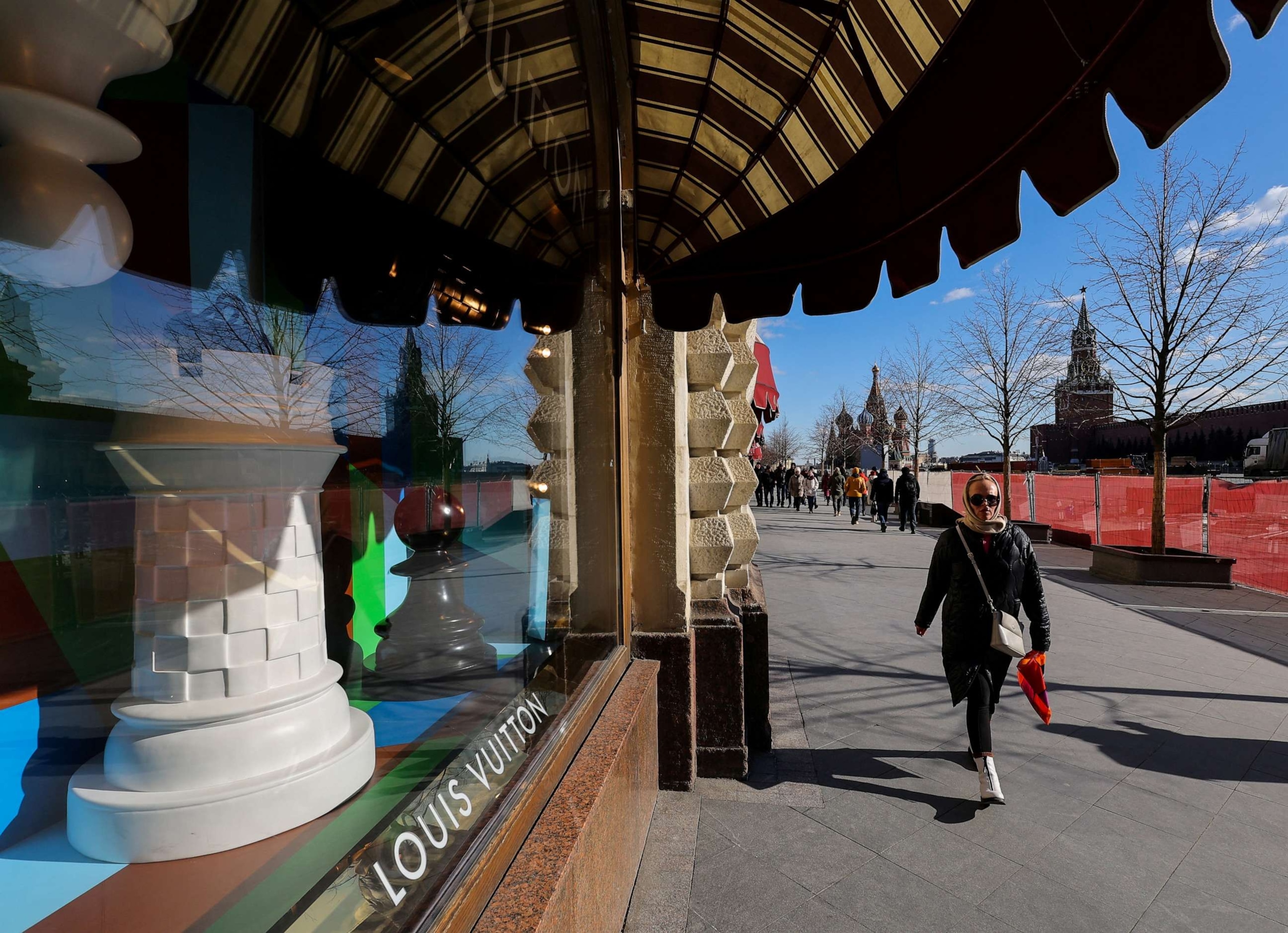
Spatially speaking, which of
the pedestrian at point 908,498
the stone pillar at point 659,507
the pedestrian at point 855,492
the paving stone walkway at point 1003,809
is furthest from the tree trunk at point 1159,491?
the stone pillar at point 659,507

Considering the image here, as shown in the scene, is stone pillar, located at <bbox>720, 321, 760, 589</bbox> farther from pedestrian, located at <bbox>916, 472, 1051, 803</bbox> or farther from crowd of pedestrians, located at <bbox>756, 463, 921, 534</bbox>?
crowd of pedestrians, located at <bbox>756, 463, 921, 534</bbox>

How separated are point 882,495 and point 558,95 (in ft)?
55.3

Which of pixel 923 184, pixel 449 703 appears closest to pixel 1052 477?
pixel 923 184

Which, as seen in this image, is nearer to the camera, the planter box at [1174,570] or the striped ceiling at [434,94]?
the striped ceiling at [434,94]

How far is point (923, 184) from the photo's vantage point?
7.66 feet

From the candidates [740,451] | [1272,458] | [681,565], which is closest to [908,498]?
[740,451]

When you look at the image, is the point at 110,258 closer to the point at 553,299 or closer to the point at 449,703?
the point at 449,703

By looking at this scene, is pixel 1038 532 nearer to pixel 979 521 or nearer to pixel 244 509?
pixel 979 521

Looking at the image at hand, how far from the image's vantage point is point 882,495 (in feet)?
58.4

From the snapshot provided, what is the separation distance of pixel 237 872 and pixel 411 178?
1638 millimetres

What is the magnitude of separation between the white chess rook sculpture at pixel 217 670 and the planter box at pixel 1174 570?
12.2 m

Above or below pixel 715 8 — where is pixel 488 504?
below

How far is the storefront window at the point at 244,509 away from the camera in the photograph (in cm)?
63

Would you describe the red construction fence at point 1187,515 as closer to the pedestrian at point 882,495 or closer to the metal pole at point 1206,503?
the metal pole at point 1206,503
